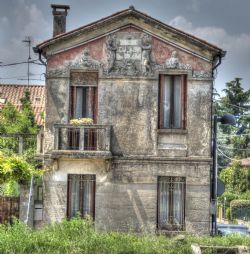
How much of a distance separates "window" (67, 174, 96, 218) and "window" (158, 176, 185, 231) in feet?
8.24

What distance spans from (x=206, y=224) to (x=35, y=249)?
25.6ft

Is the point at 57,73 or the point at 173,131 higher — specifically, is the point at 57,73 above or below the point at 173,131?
above

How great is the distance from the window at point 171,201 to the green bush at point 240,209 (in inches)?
651

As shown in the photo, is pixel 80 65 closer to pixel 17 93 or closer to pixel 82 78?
pixel 82 78

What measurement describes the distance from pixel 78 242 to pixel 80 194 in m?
5.78

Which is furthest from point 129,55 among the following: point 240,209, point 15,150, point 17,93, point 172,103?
point 17,93

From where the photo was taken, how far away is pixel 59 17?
952 inches

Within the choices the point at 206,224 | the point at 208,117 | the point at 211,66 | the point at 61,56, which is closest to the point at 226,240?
the point at 206,224

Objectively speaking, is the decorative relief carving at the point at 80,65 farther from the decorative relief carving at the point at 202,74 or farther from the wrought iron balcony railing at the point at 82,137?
the decorative relief carving at the point at 202,74

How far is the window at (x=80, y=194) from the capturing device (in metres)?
22.0

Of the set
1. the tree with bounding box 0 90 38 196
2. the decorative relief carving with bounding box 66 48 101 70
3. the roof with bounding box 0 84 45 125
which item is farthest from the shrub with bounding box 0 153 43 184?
the roof with bounding box 0 84 45 125

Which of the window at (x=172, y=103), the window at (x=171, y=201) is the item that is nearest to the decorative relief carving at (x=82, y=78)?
the window at (x=172, y=103)

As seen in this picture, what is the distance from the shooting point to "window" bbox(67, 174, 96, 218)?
2200 cm

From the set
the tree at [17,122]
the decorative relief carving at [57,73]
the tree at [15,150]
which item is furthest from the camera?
the tree at [17,122]
